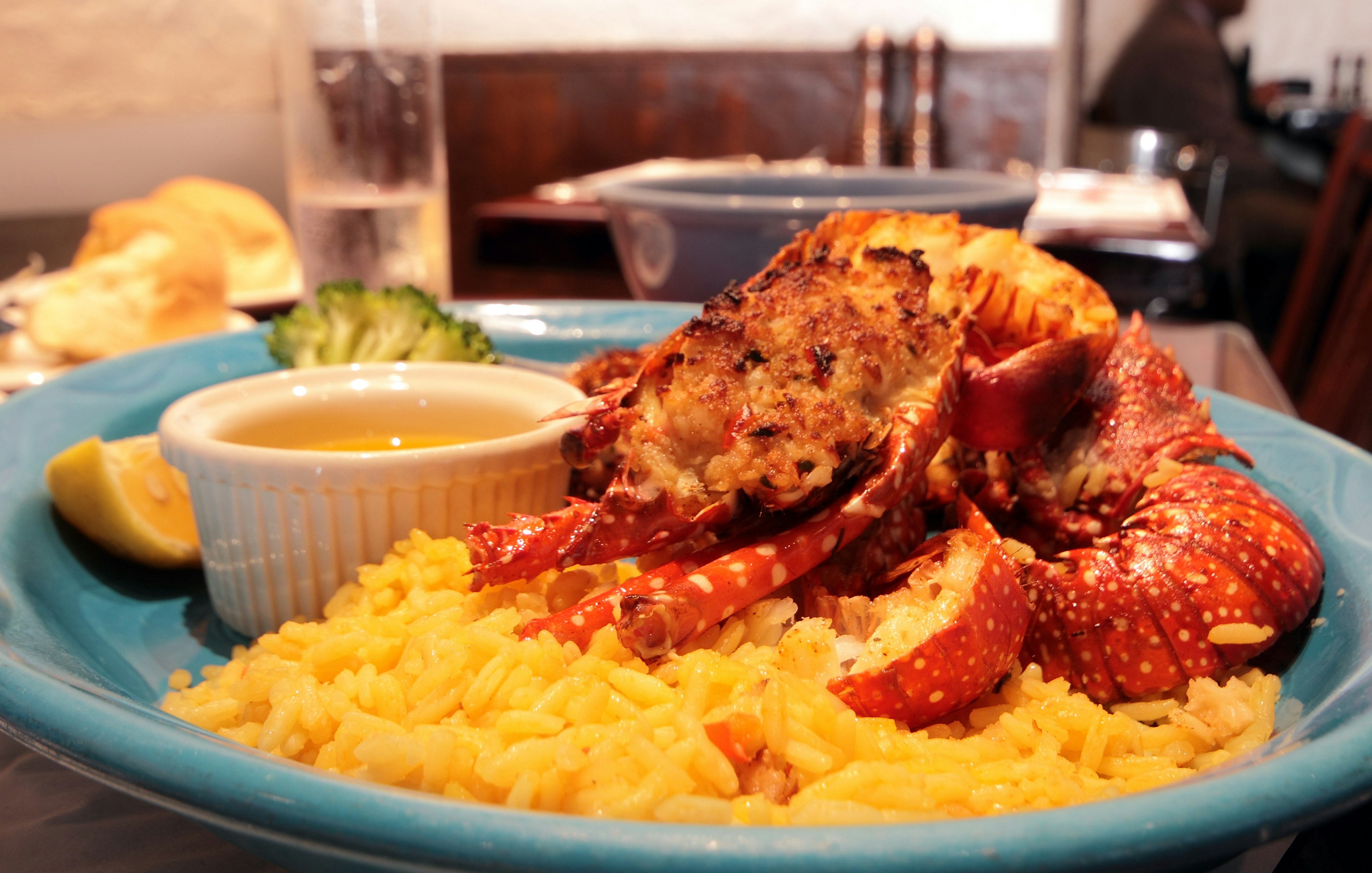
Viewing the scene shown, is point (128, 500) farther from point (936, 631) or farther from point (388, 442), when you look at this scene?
point (936, 631)

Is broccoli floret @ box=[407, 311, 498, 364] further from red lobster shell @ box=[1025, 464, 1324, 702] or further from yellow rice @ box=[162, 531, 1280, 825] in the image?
red lobster shell @ box=[1025, 464, 1324, 702]

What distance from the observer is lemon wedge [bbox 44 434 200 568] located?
1458 mm

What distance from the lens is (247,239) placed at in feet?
11.7

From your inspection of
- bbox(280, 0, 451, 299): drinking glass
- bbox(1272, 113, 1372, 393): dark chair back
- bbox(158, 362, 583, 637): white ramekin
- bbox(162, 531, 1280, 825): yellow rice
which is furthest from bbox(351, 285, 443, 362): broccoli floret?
bbox(1272, 113, 1372, 393): dark chair back

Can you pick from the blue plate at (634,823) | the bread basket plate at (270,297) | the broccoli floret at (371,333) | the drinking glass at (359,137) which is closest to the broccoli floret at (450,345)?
the broccoli floret at (371,333)

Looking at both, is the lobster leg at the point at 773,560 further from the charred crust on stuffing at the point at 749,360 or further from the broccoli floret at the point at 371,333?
the broccoli floret at the point at 371,333

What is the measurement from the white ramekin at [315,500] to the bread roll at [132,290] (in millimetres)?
1318

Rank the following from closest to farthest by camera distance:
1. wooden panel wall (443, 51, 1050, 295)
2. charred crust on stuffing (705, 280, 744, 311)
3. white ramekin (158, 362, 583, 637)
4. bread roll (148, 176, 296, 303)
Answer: charred crust on stuffing (705, 280, 744, 311), white ramekin (158, 362, 583, 637), bread roll (148, 176, 296, 303), wooden panel wall (443, 51, 1050, 295)

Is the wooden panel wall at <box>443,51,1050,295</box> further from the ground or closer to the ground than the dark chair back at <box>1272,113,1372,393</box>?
further from the ground

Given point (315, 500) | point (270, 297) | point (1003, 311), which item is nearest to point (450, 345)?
point (315, 500)

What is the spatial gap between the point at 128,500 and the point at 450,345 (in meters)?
0.61

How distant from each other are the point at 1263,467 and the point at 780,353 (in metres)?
0.90

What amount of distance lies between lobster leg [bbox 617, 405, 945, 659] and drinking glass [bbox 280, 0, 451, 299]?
1743mm

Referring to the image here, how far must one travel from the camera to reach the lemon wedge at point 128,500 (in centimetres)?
146
